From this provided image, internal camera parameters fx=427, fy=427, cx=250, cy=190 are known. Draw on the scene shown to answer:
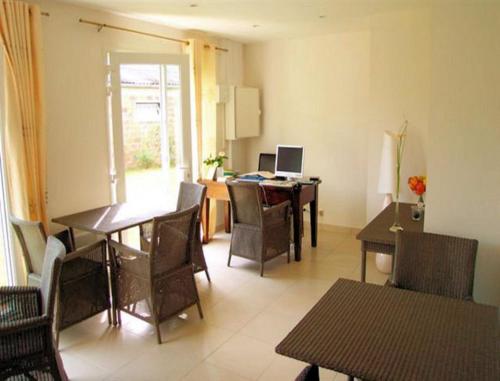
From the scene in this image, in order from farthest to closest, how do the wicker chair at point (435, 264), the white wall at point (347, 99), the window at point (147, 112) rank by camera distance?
the white wall at point (347, 99), the window at point (147, 112), the wicker chair at point (435, 264)

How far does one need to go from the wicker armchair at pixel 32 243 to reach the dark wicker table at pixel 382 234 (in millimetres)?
2142

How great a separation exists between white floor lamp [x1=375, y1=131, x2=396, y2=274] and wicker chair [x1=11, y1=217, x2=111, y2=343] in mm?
2575

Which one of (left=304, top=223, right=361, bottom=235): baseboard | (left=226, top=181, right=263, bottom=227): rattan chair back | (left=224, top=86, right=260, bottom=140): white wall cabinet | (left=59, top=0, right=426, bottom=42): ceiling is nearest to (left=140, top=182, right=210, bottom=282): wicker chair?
(left=226, top=181, right=263, bottom=227): rattan chair back

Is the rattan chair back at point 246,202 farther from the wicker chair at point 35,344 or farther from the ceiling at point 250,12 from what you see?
the wicker chair at point 35,344

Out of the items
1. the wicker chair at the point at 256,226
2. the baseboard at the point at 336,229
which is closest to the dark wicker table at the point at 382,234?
the wicker chair at the point at 256,226

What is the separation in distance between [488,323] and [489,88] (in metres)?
1.18

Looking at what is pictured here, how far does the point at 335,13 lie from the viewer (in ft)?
13.8

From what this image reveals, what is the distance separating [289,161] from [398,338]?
363 centimetres

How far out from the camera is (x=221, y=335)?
10.2ft

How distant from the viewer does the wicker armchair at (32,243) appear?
2.87m

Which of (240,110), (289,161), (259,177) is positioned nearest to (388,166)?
(289,161)

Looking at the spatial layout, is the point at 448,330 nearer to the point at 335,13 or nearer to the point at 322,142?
the point at 335,13

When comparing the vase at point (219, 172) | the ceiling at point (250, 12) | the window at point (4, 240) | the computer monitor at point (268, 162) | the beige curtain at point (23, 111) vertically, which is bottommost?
the window at point (4, 240)

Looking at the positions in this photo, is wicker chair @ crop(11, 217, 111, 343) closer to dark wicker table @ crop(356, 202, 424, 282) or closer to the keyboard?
dark wicker table @ crop(356, 202, 424, 282)
